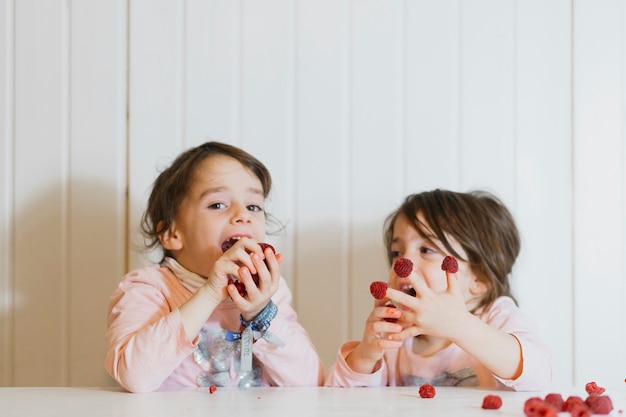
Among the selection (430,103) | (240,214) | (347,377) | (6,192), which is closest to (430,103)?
(430,103)

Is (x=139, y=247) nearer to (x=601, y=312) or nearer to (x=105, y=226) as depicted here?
(x=105, y=226)

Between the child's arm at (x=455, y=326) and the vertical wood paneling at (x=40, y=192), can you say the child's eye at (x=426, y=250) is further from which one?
the vertical wood paneling at (x=40, y=192)

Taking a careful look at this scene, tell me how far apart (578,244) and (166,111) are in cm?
94

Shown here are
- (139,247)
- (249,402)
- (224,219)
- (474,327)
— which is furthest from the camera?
(139,247)

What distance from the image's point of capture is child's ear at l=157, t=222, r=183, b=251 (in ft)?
4.63

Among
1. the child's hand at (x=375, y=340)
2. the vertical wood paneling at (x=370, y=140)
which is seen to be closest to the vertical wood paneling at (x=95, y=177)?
the vertical wood paneling at (x=370, y=140)

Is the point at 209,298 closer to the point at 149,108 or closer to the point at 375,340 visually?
the point at 375,340

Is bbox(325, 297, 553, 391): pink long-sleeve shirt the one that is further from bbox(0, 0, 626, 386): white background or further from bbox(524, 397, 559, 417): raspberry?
bbox(524, 397, 559, 417): raspberry

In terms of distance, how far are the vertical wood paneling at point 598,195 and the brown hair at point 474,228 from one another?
10.4 inches

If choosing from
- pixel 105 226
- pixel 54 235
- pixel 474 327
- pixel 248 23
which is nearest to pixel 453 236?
pixel 474 327

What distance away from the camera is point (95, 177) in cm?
166

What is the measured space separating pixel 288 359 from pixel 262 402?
277mm

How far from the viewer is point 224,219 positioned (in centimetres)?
136

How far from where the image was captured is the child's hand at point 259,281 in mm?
1220
